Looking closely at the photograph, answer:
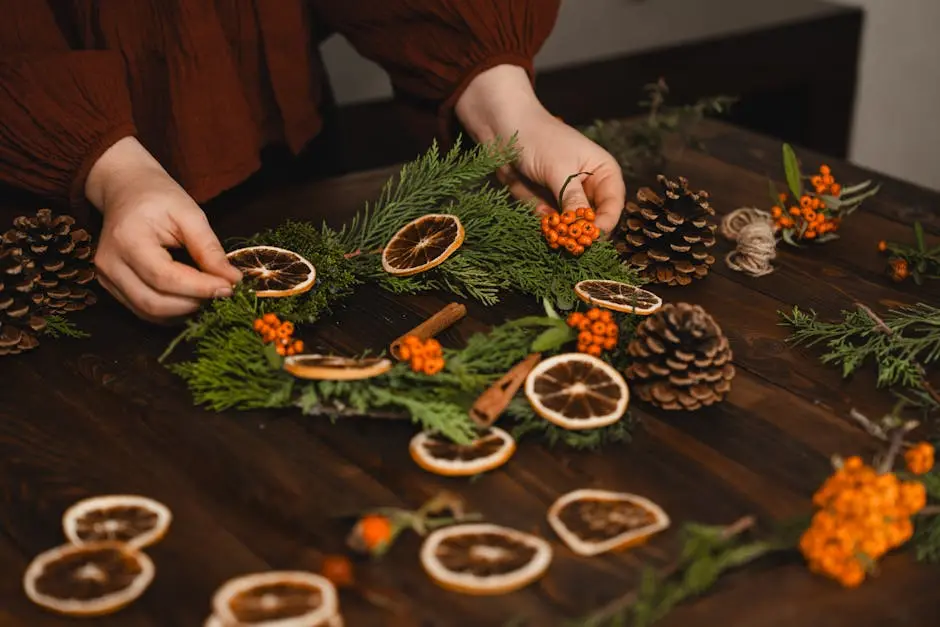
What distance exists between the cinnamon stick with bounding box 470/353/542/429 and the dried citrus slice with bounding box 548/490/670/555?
0.36 feet

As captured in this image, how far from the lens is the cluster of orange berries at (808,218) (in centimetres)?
131

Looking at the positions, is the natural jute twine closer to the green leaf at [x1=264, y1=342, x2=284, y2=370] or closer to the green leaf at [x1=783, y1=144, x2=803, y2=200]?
the green leaf at [x1=783, y1=144, x2=803, y2=200]

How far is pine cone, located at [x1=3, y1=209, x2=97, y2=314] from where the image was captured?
1131 millimetres

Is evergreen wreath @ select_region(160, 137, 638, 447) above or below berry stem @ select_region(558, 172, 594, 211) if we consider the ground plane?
below

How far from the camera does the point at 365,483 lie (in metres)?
0.90

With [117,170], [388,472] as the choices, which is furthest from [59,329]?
[388,472]

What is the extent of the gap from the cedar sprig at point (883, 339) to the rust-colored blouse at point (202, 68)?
1.97 ft

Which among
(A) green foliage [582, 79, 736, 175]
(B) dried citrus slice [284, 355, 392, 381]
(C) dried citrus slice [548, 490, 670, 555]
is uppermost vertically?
(A) green foliage [582, 79, 736, 175]

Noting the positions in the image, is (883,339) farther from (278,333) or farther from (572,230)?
(278,333)

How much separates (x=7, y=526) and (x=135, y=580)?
0.51ft

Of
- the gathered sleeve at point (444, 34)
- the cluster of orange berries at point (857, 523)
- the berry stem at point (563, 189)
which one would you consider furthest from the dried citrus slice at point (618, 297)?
the gathered sleeve at point (444, 34)

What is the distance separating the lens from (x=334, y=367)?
0.97 metres

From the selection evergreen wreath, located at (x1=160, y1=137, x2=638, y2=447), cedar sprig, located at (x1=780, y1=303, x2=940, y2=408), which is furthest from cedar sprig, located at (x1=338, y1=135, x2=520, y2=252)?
cedar sprig, located at (x1=780, y1=303, x2=940, y2=408)

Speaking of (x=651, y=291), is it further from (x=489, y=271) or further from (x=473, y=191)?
(x=473, y=191)
